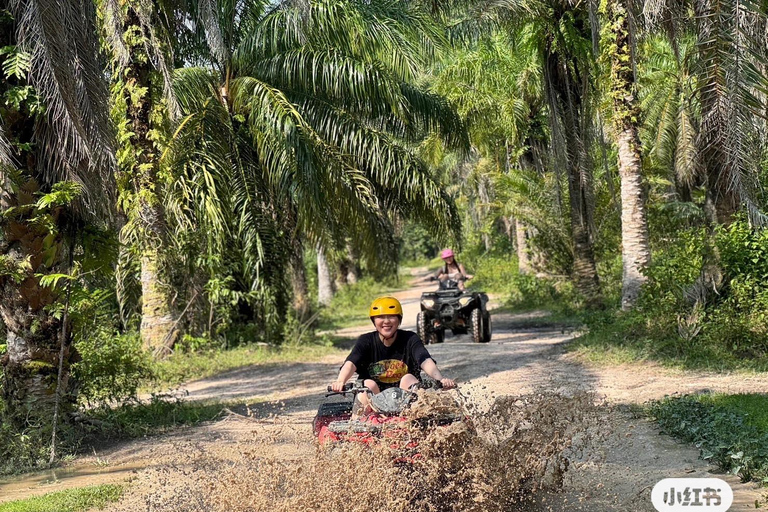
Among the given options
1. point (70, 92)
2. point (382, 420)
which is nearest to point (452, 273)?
point (70, 92)

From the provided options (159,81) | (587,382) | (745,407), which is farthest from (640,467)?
(159,81)

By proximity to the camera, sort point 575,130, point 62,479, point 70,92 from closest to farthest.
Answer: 1. point 62,479
2. point 70,92
3. point 575,130

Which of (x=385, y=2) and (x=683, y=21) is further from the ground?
(x=385, y=2)

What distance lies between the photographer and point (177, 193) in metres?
15.4

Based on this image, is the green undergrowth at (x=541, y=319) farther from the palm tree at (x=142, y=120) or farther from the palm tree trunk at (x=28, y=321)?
the palm tree trunk at (x=28, y=321)

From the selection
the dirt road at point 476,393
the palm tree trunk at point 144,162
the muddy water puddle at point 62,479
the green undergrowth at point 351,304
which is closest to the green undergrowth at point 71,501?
the dirt road at point 476,393

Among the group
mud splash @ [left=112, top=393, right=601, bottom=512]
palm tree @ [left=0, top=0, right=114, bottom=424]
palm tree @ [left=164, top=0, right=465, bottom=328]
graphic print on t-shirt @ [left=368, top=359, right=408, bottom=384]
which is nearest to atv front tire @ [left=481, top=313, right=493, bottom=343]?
palm tree @ [left=164, top=0, right=465, bottom=328]

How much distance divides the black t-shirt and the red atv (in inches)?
11.9

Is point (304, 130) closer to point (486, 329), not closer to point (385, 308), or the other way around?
point (486, 329)

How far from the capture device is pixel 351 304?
35844 mm

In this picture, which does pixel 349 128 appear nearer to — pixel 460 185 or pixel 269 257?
pixel 269 257

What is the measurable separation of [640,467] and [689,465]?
1.22 feet

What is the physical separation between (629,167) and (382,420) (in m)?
10.5

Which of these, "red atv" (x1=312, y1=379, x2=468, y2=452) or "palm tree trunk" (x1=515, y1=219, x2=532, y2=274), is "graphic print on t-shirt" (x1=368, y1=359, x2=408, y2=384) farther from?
"palm tree trunk" (x1=515, y1=219, x2=532, y2=274)
